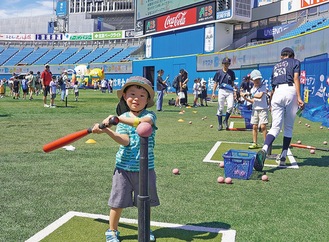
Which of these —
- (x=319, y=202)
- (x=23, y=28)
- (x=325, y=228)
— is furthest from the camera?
(x=23, y=28)

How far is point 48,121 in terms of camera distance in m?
14.5

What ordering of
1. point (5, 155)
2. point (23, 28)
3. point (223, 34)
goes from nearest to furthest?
point (5, 155)
point (223, 34)
point (23, 28)

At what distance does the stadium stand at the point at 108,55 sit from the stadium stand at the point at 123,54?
1.34 m

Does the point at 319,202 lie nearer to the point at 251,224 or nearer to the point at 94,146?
the point at 251,224

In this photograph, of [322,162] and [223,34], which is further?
[223,34]

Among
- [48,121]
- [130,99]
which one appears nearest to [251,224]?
[130,99]

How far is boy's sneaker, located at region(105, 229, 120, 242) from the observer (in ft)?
12.3

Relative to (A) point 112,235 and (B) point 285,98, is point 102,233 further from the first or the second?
(B) point 285,98

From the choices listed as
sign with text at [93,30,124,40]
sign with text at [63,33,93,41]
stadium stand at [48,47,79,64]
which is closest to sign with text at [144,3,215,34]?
sign with text at [93,30,124,40]

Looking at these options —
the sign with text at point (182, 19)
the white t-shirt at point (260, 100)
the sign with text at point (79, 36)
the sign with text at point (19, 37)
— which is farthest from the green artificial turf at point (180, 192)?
the sign with text at point (19, 37)

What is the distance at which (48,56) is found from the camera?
80375mm

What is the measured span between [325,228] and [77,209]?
282 cm

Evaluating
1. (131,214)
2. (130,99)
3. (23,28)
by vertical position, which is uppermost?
(23,28)

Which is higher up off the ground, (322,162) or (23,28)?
(23,28)
